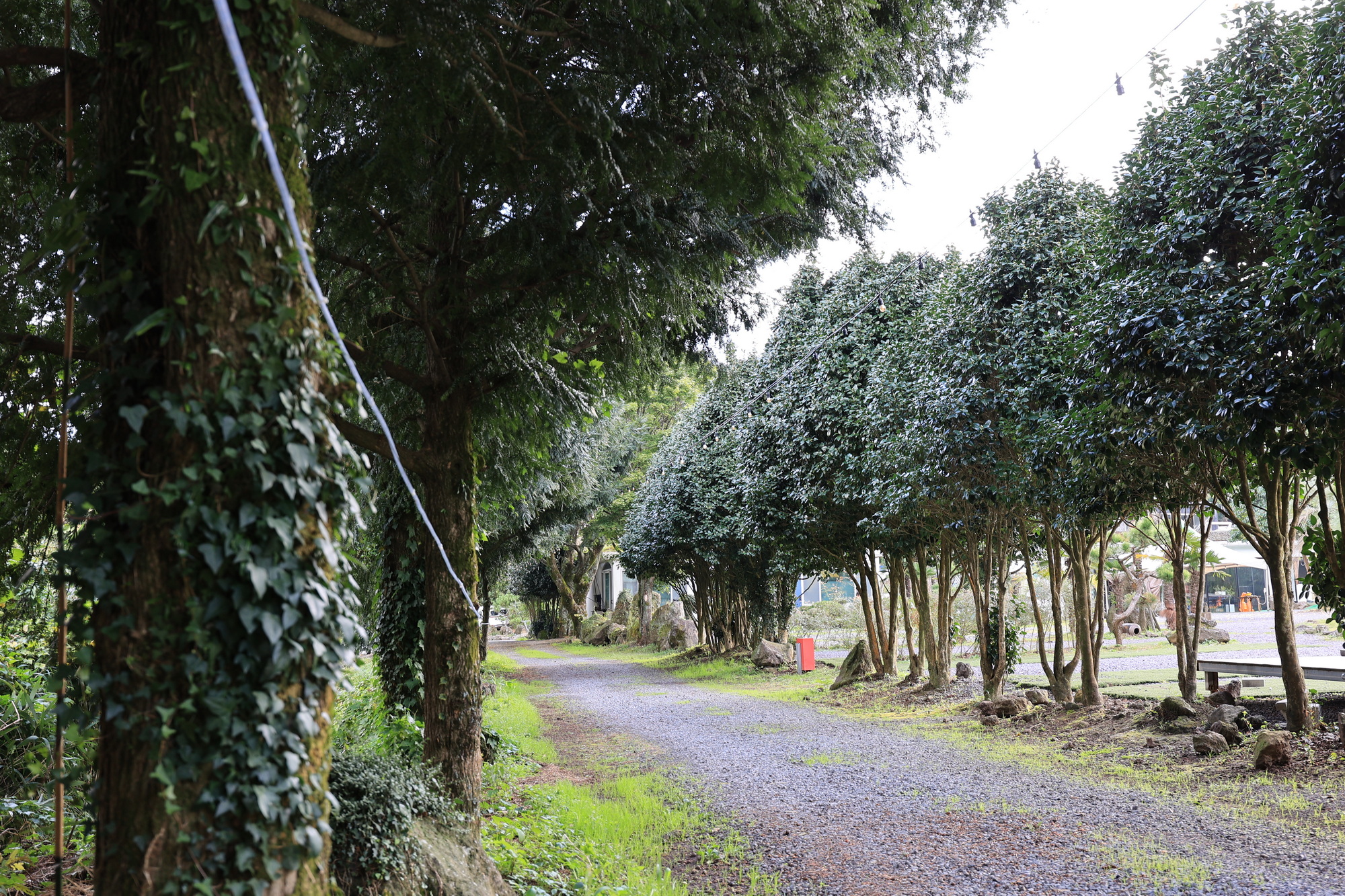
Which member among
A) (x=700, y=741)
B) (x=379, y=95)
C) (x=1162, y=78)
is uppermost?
(x=1162, y=78)

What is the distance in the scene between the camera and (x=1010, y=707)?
11.7 metres

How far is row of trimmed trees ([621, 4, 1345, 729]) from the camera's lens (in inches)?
252

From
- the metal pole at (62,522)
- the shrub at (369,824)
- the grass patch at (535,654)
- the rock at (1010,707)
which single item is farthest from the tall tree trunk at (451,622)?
the grass patch at (535,654)

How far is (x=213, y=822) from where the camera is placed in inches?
90.6

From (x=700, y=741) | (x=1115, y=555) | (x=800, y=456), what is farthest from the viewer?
(x=1115, y=555)

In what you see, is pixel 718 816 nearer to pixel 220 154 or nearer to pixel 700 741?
pixel 700 741

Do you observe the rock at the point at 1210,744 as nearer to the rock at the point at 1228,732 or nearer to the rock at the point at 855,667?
the rock at the point at 1228,732

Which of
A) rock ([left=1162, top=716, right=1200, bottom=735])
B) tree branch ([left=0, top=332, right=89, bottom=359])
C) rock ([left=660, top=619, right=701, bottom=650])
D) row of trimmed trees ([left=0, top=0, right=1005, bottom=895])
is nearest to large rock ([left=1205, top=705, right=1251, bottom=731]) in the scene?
rock ([left=1162, top=716, right=1200, bottom=735])

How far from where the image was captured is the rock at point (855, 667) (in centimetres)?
1725

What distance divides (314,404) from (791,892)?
14.4 feet

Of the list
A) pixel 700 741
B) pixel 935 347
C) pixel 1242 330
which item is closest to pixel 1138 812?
pixel 1242 330

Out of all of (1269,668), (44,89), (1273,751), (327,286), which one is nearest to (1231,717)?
(1273,751)

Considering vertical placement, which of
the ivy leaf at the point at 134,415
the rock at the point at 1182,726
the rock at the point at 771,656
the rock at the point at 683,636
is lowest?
the rock at the point at 683,636

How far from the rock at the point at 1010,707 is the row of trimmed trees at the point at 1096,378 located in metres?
0.72
